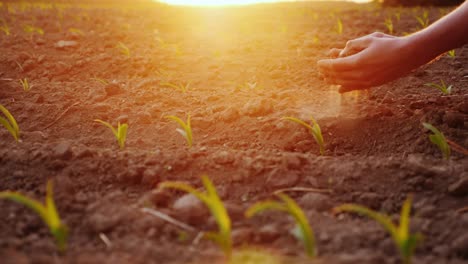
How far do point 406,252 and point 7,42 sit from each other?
5343 mm

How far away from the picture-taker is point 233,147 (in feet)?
7.70

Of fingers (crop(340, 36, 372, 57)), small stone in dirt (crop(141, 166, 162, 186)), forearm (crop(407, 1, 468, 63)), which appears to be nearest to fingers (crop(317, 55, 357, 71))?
fingers (crop(340, 36, 372, 57))

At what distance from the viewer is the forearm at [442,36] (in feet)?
6.98

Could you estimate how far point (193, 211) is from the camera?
1.48 metres

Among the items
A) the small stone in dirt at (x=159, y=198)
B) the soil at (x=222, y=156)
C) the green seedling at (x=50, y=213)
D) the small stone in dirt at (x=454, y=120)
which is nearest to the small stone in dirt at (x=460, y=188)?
the soil at (x=222, y=156)

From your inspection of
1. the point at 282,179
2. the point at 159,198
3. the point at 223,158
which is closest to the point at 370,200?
the point at 282,179

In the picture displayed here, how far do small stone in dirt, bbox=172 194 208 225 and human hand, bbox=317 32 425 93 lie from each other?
1210 mm

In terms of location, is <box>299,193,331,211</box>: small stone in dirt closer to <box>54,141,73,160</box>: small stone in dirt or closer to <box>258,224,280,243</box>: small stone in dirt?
<box>258,224,280,243</box>: small stone in dirt

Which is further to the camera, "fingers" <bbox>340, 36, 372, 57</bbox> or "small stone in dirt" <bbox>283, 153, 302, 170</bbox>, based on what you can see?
"fingers" <bbox>340, 36, 372, 57</bbox>

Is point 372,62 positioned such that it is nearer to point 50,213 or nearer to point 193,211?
point 193,211

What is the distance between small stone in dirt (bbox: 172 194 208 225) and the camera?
1474mm

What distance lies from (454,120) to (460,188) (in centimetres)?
78

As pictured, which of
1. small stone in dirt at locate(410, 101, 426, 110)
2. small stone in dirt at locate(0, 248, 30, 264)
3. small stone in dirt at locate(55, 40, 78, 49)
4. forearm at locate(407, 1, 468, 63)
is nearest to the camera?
small stone in dirt at locate(0, 248, 30, 264)

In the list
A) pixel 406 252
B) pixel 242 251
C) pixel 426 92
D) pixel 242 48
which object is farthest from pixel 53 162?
pixel 242 48
